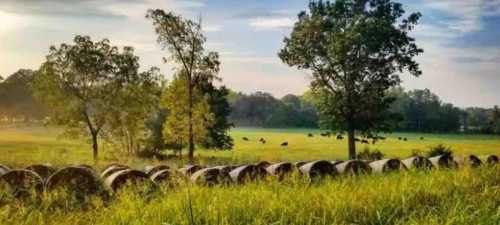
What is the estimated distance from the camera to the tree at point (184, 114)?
128 feet

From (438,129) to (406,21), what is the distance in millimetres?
43561

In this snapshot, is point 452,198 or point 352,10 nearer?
point 452,198

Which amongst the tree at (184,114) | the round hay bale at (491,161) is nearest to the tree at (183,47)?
the tree at (184,114)

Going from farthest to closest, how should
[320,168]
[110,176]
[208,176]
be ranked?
[320,168] → [208,176] → [110,176]

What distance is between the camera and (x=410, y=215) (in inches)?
347

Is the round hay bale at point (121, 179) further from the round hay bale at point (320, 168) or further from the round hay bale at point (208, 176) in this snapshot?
the round hay bale at point (320, 168)

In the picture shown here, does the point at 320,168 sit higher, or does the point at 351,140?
the point at 351,140

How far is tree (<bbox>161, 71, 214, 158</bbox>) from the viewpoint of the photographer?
39.0 meters

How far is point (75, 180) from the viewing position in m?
13.4

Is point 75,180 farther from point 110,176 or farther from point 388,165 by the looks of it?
point 388,165

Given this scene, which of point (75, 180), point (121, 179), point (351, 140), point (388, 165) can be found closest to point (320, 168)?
point (388, 165)

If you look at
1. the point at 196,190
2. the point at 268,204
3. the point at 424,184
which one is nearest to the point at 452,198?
the point at 424,184

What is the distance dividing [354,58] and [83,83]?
1929 cm

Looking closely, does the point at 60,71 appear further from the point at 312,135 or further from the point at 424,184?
the point at 312,135
